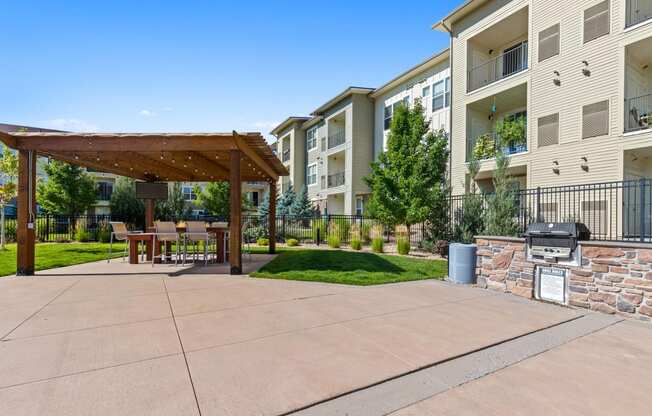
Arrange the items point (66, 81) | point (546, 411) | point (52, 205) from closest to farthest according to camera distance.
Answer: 1. point (546, 411)
2. point (66, 81)
3. point (52, 205)

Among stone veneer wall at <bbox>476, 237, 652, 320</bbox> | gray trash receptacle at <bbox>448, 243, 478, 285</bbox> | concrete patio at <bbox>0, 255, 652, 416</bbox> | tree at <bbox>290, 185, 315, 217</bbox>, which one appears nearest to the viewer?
concrete patio at <bbox>0, 255, 652, 416</bbox>

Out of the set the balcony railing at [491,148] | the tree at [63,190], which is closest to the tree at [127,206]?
the tree at [63,190]

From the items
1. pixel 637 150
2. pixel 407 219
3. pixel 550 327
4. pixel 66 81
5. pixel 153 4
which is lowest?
pixel 550 327

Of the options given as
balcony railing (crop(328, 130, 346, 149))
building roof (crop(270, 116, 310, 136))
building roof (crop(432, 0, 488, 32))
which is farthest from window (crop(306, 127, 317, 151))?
building roof (crop(432, 0, 488, 32))

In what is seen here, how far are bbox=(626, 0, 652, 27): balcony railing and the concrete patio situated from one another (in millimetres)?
11741

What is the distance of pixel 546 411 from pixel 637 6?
15.3 m

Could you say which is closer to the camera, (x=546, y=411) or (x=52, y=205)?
(x=546, y=411)

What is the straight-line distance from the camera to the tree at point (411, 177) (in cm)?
1380

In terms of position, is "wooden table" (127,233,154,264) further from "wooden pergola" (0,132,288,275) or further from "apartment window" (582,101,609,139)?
"apartment window" (582,101,609,139)

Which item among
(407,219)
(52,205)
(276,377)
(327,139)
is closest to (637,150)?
(407,219)

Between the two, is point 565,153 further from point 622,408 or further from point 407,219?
point 622,408

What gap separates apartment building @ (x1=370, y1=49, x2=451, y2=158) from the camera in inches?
757

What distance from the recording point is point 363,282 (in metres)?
7.75

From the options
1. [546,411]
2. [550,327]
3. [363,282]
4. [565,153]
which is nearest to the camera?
[546,411]
